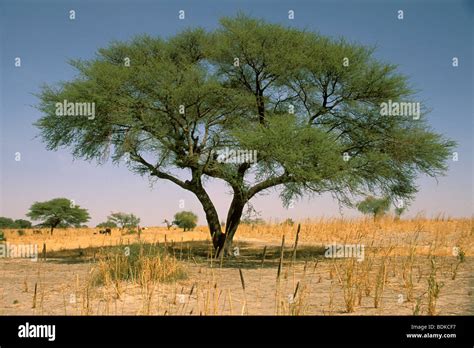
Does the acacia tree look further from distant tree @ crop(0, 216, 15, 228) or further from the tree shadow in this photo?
distant tree @ crop(0, 216, 15, 228)

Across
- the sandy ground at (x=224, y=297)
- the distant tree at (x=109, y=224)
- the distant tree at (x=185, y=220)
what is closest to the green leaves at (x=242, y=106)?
the sandy ground at (x=224, y=297)

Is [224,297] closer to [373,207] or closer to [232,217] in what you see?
[232,217]

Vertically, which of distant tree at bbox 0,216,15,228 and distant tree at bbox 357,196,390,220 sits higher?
distant tree at bbox 357,196,390,220

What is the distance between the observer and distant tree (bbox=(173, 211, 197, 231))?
52047 millimetres

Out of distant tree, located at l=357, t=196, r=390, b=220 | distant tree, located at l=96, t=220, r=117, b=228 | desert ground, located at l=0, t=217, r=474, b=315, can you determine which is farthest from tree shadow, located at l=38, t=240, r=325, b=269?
distant tree, located at l=96, t=220, r=117, b=228

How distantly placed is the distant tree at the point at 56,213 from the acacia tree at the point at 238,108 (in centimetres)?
Result: 2768

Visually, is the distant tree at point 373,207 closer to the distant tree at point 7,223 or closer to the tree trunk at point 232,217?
the tree trunk at point 232,217

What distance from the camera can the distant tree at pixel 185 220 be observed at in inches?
2049

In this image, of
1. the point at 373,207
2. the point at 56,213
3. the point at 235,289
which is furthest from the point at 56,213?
the point at 235,289

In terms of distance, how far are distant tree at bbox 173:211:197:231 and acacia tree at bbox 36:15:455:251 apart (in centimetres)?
3337

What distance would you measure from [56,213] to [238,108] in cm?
3131

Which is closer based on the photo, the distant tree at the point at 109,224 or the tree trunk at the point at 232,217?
the tree trunk at the point at 232,217
